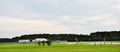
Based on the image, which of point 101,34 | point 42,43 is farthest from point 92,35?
point 42,43

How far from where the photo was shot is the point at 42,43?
310 ft

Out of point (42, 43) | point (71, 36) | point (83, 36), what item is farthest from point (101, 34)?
point (42, 43)

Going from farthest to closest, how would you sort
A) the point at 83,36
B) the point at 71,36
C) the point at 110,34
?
the point at 71,36 < the point at 83,36 < the point at 110,34

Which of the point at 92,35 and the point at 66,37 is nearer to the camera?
the point at 92,35

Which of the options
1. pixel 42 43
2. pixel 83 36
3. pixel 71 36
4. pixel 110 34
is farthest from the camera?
pixel 71 36

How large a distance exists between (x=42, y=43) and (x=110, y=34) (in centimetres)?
7407

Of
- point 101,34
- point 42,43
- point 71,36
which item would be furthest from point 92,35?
point 42,43

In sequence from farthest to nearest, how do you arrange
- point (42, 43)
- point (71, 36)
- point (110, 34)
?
point (71, 36) → point (110, 34) → point (42, 43)

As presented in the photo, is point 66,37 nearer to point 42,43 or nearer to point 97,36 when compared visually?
point 97,36

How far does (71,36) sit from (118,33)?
1403 inches

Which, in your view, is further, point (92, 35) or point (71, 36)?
point (71, 36)

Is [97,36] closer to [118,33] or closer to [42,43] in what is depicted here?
[118,33]

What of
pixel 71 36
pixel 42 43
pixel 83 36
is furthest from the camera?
pixel 71 36

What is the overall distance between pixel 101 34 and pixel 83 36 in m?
15.1
